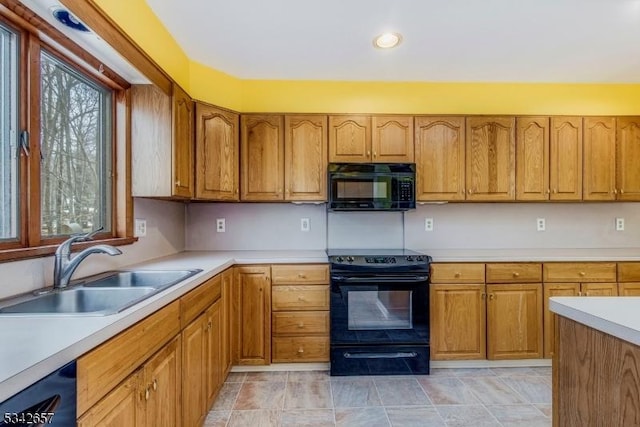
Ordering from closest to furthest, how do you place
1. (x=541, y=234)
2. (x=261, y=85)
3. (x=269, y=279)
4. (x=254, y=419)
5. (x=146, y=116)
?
1. (x=254, y=419)
2. (x=146, y=116)
3. (x=269, y=279)
4. (x=261, y=85)
5. (x=541, y=234)

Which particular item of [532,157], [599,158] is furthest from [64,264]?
[599,158]

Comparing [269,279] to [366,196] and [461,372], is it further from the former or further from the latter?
[461,372]

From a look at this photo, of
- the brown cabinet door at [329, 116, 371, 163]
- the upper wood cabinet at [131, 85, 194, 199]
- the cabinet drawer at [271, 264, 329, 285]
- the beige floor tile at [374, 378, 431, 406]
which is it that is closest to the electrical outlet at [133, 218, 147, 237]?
the upper wood cabinet at [131, 85, 194, 199]

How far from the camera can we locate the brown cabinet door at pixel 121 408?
35.8 inches

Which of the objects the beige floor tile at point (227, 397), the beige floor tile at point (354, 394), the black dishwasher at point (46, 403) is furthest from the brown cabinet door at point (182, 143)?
the beige floor tile at point (354, 394)

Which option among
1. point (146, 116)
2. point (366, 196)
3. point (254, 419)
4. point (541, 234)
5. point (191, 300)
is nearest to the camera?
point (191, 300)

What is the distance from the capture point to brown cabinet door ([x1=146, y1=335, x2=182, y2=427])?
121cm

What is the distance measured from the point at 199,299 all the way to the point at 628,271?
3.09 meters

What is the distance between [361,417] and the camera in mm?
1981

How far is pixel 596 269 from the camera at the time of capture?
257 centimetres

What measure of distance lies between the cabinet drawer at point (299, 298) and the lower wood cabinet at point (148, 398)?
1.05m

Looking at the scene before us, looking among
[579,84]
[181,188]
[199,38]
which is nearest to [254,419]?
[181,188]

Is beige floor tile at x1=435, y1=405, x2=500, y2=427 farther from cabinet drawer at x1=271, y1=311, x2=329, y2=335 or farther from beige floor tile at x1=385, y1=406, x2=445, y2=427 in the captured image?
cabinet drawer at x1=271, y1=311, x2=329, y2=335

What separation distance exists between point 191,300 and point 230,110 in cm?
163
